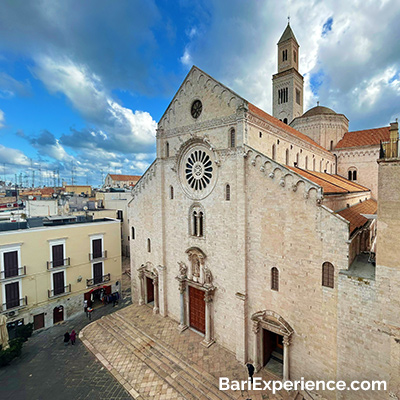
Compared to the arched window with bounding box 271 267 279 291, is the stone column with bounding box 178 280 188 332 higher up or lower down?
lower down

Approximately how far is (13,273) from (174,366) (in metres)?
13.8

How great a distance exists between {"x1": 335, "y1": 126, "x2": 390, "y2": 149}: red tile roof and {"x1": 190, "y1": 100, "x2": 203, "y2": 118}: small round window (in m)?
20.6

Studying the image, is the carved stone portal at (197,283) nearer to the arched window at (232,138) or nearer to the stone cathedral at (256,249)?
the stone cathedral at (256,249)

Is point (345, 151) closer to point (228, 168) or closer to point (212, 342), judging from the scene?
point (228, 168)

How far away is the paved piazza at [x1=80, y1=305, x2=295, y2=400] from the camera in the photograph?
1239 centimetres

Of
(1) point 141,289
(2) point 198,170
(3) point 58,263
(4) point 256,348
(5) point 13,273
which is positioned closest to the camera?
(4) point 256,348

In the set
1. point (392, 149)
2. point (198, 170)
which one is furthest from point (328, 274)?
point (198, 170)

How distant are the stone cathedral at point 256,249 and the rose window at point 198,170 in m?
0.08

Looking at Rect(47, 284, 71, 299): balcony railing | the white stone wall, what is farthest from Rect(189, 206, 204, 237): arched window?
the white stone wall

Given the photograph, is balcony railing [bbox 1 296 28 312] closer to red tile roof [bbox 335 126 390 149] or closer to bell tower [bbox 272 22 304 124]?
red tile roof [bbox 335 126 390 149]

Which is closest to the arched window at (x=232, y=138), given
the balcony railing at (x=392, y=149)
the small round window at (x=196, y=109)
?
the small round window at (x=196, y=109)

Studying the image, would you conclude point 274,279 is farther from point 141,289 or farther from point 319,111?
point 319,111

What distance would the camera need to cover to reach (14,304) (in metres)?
17.2

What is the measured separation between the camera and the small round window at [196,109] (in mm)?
15680
